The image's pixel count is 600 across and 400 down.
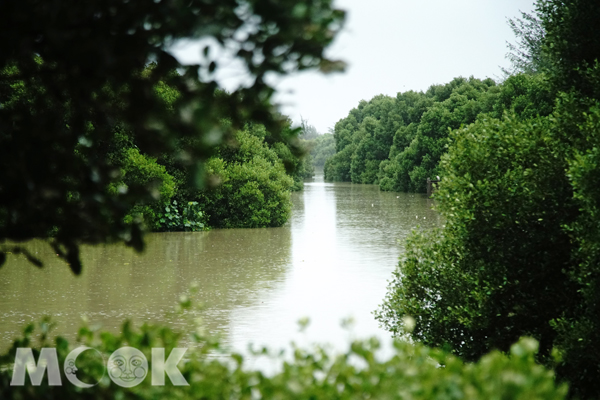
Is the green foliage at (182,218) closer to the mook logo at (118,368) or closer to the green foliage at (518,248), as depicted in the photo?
the green foliage at (518,248)

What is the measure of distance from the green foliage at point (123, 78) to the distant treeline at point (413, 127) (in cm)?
2357

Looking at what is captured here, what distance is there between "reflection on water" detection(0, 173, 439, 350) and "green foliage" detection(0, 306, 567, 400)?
14.5 feet

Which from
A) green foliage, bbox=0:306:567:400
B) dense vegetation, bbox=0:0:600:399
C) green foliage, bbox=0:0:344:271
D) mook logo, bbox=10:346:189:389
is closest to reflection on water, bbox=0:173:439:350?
dense vegetation, bbox=0:0:600:399

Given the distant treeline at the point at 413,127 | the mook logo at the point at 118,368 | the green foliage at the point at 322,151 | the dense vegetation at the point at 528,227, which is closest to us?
the mook logo at the point at 118,368

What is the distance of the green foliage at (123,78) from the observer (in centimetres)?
238

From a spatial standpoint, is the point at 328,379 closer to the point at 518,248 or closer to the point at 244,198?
the point at 518,248

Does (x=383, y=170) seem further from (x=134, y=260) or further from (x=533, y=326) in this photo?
(x=533, y=326)

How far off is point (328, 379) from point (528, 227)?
5194 mm

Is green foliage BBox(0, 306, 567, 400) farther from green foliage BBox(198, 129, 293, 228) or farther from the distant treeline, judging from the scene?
the distant treeline

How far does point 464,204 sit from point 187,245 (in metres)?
13.9

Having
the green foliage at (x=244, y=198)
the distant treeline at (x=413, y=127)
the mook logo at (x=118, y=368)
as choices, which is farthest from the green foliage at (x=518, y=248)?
the distant treeline at (x=413, y=127)

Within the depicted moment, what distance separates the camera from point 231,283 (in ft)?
46.1

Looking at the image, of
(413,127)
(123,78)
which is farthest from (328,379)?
(413,127)

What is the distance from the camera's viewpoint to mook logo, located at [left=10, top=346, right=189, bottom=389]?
2.73 m
